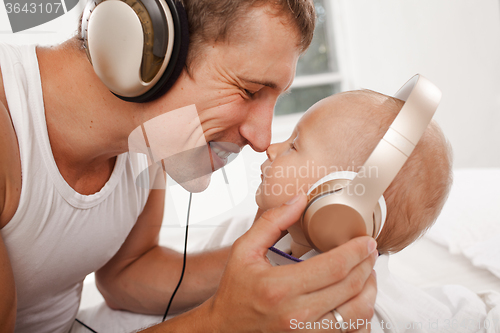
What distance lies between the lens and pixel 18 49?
820 millimetres

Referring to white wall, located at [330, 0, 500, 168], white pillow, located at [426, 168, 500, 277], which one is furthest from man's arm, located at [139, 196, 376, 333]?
white wall, located at [330, 0, 500, 168]

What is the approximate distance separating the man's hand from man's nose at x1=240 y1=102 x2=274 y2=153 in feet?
0.87

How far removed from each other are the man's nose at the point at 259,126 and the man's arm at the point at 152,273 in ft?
1.12

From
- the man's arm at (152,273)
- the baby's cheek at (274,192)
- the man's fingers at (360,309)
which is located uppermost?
the baby's cheek at (274,192)

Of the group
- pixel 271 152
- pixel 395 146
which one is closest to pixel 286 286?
pixel 395 146

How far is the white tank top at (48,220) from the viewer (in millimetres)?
764

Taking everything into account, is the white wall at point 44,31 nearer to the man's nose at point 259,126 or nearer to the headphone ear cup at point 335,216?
the man's nose at point 259,126

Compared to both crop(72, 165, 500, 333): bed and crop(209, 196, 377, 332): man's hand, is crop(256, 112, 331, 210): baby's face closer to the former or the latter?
crop(72, 165, 500, 333): bed

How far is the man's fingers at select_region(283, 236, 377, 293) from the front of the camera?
0.51 metres

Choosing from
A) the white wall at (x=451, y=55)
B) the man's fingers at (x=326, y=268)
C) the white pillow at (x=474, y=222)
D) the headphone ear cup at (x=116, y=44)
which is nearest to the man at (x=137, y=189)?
the man's fingers at (x=326, y=268)

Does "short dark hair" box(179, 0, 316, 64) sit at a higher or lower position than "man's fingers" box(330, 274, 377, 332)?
higher

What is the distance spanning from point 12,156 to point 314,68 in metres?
1.31

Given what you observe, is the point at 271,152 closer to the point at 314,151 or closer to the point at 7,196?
the point at 314,151

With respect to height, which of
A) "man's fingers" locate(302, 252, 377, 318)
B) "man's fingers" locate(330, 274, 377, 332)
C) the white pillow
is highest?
"man's fingers" locate(302, 252, 377, 318)
